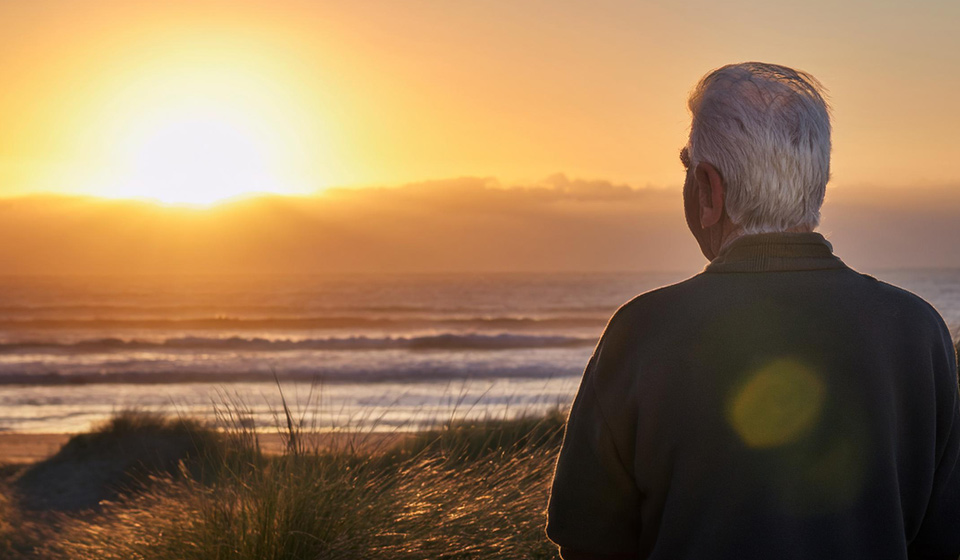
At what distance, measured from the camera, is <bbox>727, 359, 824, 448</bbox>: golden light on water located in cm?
127

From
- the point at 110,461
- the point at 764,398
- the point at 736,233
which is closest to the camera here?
the point at 764,398

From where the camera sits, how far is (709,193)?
1.44 m

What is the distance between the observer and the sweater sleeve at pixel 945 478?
1.36 metres

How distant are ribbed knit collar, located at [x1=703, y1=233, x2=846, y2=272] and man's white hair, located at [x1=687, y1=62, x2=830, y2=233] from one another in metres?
0.06

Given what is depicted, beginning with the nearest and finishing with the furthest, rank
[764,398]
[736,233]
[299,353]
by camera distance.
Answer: [764,398], [736,233], [299,353]

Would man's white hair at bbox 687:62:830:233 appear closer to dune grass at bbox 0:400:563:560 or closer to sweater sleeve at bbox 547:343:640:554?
sweater sleeve at bbox 547:343:640:554

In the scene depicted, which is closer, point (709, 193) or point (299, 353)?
point (709, 193)

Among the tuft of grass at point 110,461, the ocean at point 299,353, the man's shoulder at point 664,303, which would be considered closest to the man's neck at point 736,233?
the man's shoulder at point 664,303

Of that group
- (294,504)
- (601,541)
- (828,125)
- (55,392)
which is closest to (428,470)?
(294,504)

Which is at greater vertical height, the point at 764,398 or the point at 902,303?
the point at 902,303

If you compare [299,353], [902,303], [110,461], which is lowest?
[299,353]

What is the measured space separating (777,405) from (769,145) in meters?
0.47

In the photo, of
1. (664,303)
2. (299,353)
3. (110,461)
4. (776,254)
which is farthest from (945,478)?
(299,353)

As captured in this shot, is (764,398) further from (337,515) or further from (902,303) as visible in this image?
(337,515)
